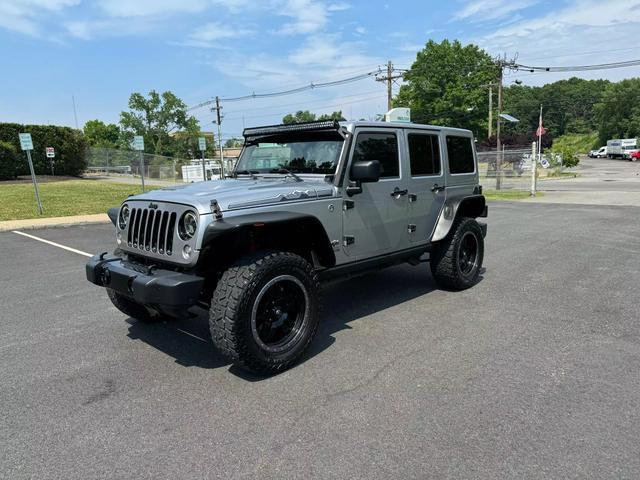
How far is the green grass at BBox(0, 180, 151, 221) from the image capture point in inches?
592

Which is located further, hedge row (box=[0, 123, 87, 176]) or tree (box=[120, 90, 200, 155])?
tree (box=[120, 90, 200, 155])

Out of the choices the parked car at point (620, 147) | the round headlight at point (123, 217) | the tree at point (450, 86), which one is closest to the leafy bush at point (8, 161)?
the round headlight at point (123, 217)

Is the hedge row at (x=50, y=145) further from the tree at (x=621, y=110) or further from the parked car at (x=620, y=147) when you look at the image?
the tree at (x=621, y=110)

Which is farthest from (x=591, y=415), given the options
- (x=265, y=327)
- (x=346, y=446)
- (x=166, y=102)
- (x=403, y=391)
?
(x=166, y=102)

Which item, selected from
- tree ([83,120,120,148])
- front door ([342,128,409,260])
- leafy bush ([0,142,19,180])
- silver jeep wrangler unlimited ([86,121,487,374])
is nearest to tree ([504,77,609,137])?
tree ([83,120,120,148])

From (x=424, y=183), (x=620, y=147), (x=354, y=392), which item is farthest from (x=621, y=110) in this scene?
(x=354, y=392)

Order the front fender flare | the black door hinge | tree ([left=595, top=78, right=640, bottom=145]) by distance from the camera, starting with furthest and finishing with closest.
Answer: tree ([left=595, top=78, right=640, bottom=145])
the front fender flare
the black door hinge

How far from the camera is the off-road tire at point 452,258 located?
570 centimetres

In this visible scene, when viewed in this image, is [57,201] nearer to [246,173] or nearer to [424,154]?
[246,173]

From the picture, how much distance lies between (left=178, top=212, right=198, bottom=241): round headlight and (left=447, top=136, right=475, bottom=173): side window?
3453 millimetres

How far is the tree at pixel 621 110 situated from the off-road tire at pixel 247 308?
94.4m

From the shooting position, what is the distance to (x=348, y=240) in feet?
14.6

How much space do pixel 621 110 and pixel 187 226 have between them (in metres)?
99.8

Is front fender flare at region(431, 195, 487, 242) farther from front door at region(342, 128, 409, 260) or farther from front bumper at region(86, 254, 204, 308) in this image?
front bumper at region(86, 254, 204, 308)
